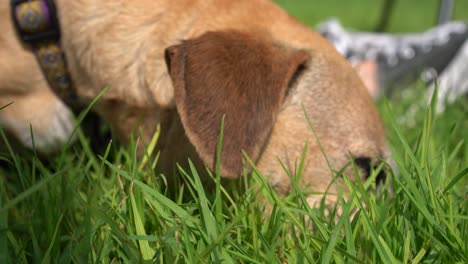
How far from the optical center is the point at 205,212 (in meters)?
1.62

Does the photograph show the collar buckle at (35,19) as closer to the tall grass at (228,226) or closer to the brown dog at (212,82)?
the brown dog at (212,82)

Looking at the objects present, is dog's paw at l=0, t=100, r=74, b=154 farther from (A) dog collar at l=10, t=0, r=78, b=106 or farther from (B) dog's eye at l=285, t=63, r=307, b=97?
(B) dog's eye at l=285, t=63, r=307, b=97

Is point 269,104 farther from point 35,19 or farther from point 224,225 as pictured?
point 35,19

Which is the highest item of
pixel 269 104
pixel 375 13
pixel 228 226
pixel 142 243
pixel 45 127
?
pixel 269 104

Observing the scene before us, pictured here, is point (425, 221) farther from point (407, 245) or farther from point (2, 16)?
point (2, 16)

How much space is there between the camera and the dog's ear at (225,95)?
1903 mm

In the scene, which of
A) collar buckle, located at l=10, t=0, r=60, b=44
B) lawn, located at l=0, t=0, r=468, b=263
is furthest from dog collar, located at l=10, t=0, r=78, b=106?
lawn, located at l=0, t=0, r=468, b=263

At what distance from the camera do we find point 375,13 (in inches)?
395

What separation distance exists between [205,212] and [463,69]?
3497mm

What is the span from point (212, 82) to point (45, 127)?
3.20 ft

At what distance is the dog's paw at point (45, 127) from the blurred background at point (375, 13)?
6.05m

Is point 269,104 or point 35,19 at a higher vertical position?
point 35,19

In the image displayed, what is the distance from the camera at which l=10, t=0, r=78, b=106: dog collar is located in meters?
2.33

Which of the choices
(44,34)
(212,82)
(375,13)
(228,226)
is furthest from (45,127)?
(375,13)
